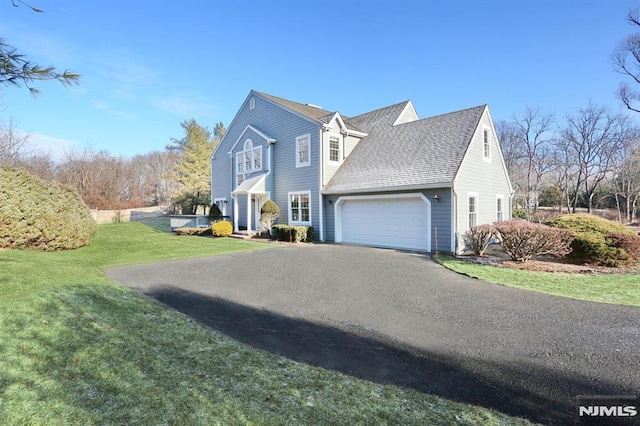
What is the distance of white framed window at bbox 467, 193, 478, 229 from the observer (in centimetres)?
1349

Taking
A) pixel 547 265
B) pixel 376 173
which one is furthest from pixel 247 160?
pixel 547 265

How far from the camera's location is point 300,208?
17906mm

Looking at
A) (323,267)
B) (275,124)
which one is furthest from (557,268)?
(275,124)

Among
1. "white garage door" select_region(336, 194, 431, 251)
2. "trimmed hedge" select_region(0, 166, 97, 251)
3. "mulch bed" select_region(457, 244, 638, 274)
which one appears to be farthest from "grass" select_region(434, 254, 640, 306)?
"trimmed hedge" select_region(0, 166, 97, 251)

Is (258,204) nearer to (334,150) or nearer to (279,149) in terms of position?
→ (279,149)

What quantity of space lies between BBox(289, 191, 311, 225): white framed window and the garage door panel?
85.9 inches

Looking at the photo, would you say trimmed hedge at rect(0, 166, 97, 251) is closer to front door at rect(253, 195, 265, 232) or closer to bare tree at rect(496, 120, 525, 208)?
front door at rect(253, 195, 265, 232)

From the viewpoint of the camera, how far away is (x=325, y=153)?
16859 millimetres

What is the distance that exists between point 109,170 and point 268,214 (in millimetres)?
30532

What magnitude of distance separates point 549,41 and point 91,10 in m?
16.7

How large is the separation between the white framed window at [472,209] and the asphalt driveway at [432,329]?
5331 millimetres

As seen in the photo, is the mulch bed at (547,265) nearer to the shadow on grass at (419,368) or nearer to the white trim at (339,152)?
the shadow on grass at (419,368)

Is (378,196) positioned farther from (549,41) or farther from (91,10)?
(91,10)

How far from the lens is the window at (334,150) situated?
17.2m
